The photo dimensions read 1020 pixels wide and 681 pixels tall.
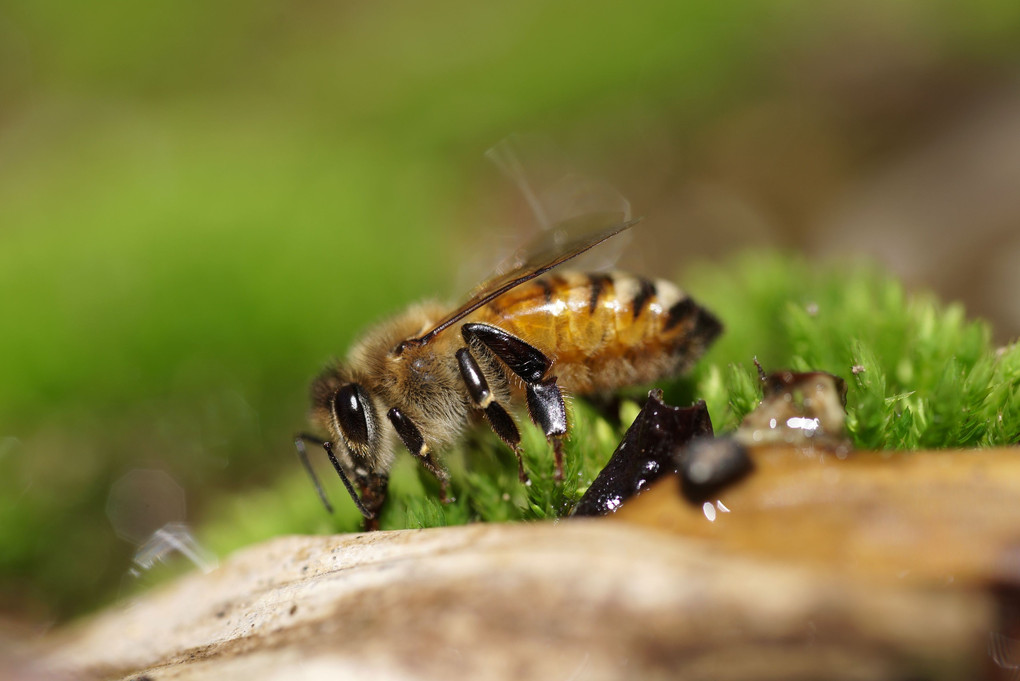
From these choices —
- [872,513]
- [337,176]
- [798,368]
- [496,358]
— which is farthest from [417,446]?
[337,176]

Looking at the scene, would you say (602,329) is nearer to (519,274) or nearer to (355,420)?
(519,274)

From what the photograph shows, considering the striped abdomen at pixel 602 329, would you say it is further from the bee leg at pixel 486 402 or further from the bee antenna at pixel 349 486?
the bee antenna at pixel 349 486

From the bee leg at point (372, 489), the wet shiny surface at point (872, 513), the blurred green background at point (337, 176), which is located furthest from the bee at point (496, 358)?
the blurred green background at point (337, 176)

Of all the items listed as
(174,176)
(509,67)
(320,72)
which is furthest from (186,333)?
(320,72)

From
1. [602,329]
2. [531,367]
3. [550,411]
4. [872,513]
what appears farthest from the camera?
[602,329]

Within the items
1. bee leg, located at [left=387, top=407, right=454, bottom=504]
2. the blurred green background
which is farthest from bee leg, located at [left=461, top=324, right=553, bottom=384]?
the blurred green background

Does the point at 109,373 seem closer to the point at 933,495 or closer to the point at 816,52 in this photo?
the point at 933,495
